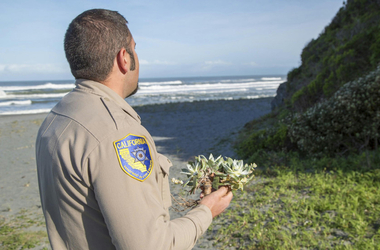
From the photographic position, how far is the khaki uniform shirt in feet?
3.65

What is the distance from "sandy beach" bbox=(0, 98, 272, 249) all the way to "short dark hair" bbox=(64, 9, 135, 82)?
132 inches

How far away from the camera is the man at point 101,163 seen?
112cm

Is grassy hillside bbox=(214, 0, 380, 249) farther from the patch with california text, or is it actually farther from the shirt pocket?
the patch with california text

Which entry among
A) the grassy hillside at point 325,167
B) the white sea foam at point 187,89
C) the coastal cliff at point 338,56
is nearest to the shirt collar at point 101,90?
the grassy hillside at point 325,167

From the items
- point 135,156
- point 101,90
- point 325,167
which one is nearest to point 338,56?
point 325,167

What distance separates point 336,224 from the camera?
4168 mm

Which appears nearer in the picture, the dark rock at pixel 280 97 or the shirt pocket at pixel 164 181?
the shirt pocket at pixel 164 181

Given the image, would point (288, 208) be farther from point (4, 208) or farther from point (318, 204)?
point (4, 208)

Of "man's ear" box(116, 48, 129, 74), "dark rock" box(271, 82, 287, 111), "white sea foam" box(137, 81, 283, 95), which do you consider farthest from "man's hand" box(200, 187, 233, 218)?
"white sea foam" box(137, 81, 283, 95)

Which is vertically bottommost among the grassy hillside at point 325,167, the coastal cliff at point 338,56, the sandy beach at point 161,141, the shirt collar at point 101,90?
the sandy beach at point 161,141

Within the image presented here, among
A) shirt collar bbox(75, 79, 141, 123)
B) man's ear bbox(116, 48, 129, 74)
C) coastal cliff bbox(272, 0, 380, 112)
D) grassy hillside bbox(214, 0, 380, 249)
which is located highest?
coastal cliff bbox(272, 0, 380, 112)

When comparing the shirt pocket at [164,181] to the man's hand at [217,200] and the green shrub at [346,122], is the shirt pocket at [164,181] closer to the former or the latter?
the man's hand at [217,200]

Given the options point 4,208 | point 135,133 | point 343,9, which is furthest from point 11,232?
point 343,9

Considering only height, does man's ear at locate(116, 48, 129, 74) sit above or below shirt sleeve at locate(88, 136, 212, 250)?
above
